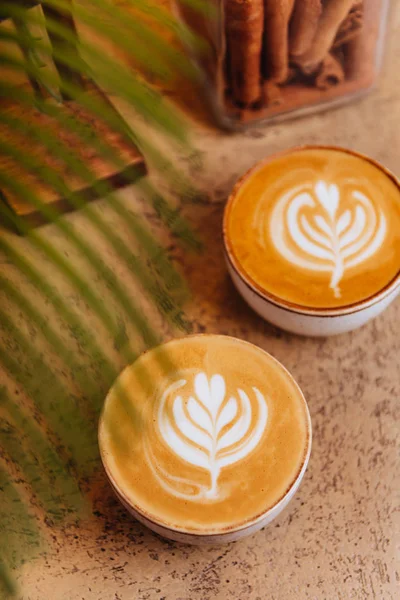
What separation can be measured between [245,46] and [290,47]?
7cm

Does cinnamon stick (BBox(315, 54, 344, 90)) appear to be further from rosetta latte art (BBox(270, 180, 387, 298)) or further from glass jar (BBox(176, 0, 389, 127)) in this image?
rosetta latte art (BBox(270, 180, 387, 298))

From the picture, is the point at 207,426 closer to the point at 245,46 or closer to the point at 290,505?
the point at 290,505

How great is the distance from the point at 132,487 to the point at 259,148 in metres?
0.55

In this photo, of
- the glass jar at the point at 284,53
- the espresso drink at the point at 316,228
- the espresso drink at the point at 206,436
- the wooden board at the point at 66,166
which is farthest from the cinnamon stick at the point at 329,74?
the espresso drink at the point at 206,436

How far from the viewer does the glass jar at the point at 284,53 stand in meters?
0.91

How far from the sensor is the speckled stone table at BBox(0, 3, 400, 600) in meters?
0.79

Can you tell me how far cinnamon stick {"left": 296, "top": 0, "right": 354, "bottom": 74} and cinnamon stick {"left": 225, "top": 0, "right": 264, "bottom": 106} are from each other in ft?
0.23

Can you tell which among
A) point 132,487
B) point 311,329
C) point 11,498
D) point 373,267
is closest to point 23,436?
point 11,498

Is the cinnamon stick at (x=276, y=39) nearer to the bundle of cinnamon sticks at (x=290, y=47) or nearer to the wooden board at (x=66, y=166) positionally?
the bundle of cinnamon sticks at (x=290, y=47)

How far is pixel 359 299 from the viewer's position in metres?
0.85

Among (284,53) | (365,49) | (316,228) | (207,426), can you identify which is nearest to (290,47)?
(284,53)

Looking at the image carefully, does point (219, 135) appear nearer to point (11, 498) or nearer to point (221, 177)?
point (221, 177)

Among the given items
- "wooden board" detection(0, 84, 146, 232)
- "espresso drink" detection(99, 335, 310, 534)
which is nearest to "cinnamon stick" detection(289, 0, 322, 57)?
"wooden board" detection(0, 84, 146, 232)

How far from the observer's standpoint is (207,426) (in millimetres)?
798
